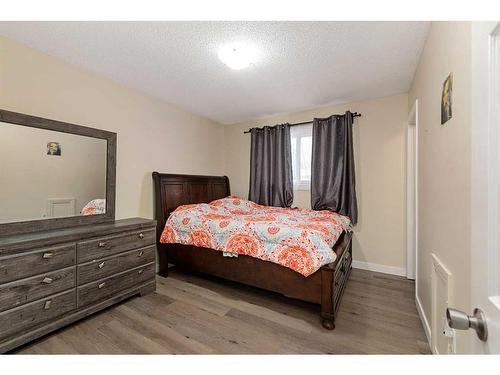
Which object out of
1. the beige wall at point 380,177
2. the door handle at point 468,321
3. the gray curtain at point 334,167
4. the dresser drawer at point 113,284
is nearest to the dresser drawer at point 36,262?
the dresser drawer at point 113,284

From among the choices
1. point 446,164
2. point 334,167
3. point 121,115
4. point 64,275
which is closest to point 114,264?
point 64,275

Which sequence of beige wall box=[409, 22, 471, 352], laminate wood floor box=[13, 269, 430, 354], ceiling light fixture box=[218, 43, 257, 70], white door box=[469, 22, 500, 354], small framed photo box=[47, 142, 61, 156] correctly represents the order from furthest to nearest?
small framed photo box=[47, 142, 61, 156], ceiling light fixture box=[218, 43, 257, 70], laminate wood floor box=[13, 269, 430, 354], beige wall box=[409, 22, 471, 352], white door box=[469, 22, 500, 354]

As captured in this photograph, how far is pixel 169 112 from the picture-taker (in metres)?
3.26

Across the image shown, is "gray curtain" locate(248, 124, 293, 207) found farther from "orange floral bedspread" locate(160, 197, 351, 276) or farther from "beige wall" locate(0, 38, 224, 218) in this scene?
"beige wall" locate(0, 38, 224, 218)

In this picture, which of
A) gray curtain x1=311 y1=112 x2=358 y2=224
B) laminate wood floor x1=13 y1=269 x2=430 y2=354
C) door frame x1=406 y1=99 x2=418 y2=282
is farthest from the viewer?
gray curtain x1=311 y1=112 x2=358 y2=224

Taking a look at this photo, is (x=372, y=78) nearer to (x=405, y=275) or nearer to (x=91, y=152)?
(x=405, y=275)

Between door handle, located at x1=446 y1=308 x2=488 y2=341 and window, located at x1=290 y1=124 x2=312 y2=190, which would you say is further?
window, located at x1=290 y1=124 x2=312 y2=190

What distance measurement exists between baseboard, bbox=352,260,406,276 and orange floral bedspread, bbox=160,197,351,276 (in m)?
0.75

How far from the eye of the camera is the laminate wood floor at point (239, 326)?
1588mm

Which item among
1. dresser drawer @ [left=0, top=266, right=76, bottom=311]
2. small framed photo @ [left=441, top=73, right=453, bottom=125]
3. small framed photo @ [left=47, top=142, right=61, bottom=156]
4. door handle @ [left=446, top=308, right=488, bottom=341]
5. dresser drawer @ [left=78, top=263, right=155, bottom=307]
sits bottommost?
dresser drawer @ [left=78, top=263, right=155, bottom=307]

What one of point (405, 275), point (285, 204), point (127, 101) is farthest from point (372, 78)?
point (127, 101)

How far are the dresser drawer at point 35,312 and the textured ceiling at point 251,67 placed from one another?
203 centimetres

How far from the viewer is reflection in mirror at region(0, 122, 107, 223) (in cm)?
179

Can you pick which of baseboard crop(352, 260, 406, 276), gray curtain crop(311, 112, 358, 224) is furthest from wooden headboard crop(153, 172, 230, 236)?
baseboard crop(352, 260, 406, 276)
